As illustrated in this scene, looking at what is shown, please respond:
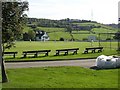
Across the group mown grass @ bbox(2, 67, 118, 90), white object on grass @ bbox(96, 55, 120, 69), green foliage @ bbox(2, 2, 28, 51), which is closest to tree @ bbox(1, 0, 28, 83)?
green foliage @ bbox(2, 2, 28, 51)

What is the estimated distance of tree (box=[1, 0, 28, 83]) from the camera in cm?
1756

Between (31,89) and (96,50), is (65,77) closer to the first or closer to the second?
(31,89)

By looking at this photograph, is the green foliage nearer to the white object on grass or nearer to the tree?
the tree

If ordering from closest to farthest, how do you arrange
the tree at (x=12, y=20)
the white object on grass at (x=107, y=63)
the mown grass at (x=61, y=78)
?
the mown grass at (x=61, y=78) < the tree at (x=12, y=20) < the white object on grass at (x=107, y=63)

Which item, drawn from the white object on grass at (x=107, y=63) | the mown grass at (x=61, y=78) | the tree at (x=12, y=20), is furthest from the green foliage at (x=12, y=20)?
the white object on grass at (x=107, y=63)

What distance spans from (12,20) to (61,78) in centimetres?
458

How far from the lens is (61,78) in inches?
747

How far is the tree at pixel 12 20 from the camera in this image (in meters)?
17.6

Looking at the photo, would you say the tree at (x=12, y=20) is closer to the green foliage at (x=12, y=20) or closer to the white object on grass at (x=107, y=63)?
the green foliage at (x=12, y=20)

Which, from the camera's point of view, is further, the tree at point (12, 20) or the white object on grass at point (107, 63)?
the white object on grass at point (107, 63)

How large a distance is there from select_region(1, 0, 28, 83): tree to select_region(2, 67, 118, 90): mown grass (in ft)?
4.92

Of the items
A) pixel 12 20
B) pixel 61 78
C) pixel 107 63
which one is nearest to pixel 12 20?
pixel 12 20

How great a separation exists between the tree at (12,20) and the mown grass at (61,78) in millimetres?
1500

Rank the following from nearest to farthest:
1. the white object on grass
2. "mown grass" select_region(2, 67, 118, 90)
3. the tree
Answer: "mown grass" select_region(2, 67, 118, 90)
the tree
the white object on grass
